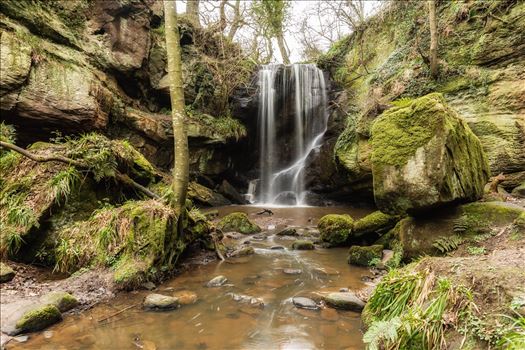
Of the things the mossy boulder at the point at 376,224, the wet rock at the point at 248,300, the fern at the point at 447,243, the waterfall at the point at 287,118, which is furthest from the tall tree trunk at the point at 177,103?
the waterfall at the point at 287,118

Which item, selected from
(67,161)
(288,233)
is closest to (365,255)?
(288,233)

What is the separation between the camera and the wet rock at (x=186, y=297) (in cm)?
396

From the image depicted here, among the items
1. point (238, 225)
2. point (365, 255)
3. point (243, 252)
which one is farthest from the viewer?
point (238, 225)

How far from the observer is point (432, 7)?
9117 mm

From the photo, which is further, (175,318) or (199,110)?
(199,110)

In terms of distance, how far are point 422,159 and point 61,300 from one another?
4.60 meters

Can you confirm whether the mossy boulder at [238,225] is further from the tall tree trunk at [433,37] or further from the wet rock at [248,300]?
the tall tree trunk at [433,37]

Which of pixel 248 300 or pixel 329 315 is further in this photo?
pixel 248 300

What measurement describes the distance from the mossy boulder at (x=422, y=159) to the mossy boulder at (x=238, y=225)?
4.07 metres

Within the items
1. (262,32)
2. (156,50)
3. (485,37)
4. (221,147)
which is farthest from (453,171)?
(262,32)

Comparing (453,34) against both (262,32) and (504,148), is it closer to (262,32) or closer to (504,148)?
(504,148)

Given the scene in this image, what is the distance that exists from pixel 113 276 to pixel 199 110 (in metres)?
10.6

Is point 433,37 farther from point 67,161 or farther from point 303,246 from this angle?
point 67,161

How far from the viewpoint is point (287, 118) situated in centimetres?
1573
